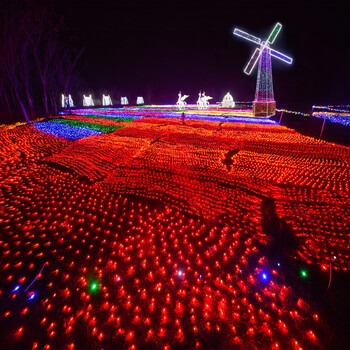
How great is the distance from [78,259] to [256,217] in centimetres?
339

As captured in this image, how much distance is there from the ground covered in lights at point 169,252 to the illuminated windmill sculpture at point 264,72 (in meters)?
9.89

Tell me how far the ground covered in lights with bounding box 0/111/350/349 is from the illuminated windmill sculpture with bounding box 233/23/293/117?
9889 mm

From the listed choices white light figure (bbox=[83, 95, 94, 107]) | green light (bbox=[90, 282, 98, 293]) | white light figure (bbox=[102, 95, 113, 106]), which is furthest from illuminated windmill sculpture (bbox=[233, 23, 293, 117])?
white light figure (bbox=[102, 95, 113, 106])

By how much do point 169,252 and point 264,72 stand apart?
14.9 m

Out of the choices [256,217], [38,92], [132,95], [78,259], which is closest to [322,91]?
[256,217]

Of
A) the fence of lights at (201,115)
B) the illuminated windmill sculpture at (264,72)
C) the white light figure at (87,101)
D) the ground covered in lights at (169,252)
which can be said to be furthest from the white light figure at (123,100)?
the ground covered in lights at (169,252)

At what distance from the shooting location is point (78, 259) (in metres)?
3.01

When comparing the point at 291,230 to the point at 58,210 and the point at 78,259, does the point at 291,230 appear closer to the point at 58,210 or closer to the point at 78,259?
the point at 78,259

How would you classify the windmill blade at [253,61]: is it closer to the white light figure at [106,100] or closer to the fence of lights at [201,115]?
the fence of lights at [201,115]

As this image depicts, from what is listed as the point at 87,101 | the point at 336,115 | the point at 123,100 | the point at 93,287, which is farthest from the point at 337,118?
the point at 87,101

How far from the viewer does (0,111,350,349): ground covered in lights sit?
2.13 meters

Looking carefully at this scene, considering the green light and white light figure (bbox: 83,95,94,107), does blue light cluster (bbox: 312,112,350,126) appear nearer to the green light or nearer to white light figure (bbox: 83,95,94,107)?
Result: the green light

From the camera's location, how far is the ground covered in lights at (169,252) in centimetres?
213

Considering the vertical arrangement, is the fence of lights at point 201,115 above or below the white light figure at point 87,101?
below
